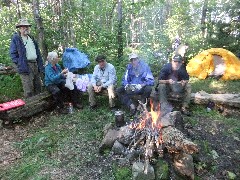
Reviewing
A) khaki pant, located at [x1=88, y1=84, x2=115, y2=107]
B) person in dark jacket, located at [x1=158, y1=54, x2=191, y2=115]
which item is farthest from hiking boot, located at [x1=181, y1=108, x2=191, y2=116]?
khaki pant, located at [x1=88, y1=84, x2=115, y2=107]

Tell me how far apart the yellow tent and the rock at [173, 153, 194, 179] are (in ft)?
20.4

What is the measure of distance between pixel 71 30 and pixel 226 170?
8.64 m

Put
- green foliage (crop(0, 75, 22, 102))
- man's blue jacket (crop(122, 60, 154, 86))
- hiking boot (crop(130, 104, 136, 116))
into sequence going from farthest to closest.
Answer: green foliage (crop(0, 75, 22, 102)), man's blue jacket (crop(122, 60, 154, 86)), hiking boot (crop(130, 104, 136, 116))

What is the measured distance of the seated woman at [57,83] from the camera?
6953 mm

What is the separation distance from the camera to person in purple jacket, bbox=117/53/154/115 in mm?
6789

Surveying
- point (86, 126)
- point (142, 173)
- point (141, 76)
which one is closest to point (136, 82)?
point (141, 76)

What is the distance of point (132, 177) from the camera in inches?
163

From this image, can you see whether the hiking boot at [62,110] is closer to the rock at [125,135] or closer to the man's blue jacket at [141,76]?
the man's blue jacket at [141,76]

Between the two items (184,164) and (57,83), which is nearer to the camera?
(184,164)

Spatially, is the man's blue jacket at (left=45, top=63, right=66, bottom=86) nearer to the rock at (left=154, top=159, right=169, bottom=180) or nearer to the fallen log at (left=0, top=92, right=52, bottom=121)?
the fallen log at (left=0, top=92, right=52, bottom=121)

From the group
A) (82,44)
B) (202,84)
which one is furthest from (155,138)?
(82,44)

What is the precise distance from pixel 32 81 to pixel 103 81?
6.46 ft

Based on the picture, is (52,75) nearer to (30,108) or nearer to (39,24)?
(30,108)

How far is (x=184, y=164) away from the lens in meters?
4.23
